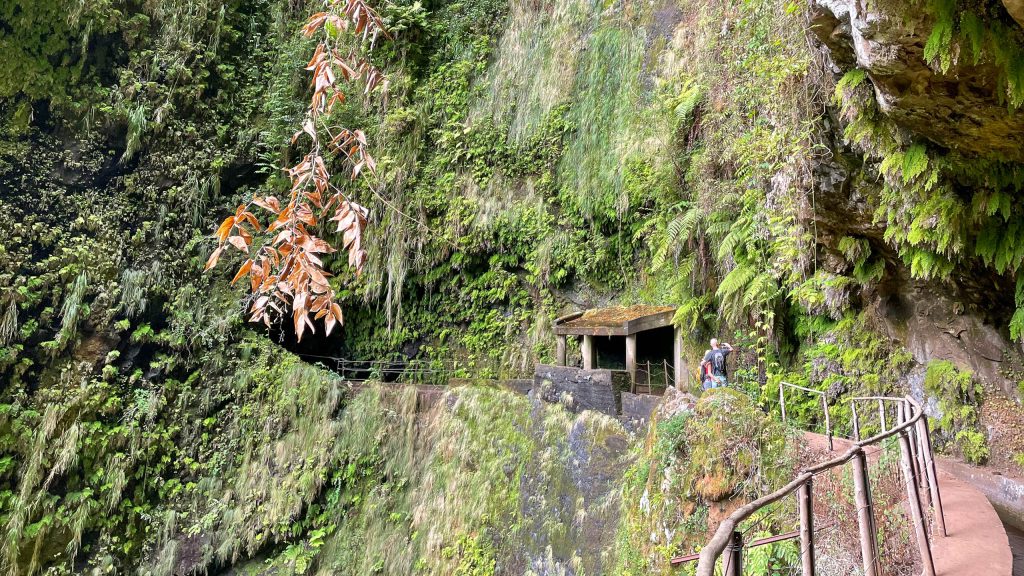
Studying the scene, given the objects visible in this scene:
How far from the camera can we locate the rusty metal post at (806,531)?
2275 mm

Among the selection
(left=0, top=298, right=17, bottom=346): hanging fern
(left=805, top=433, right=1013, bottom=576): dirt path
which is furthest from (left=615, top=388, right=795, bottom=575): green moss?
(left=0, top=298, right=17, bottom=346): hanging fern

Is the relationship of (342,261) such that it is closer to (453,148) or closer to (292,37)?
→ (453,148)

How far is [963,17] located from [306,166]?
148 inches

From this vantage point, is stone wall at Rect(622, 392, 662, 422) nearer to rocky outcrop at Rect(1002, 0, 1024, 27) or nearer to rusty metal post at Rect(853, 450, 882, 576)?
rusty metal post at Rect(853, 450, 882, 576)

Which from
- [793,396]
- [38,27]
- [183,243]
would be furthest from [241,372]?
[793,396]

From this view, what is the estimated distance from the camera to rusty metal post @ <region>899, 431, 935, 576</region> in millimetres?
2791

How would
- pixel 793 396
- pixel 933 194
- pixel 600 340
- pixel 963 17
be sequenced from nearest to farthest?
pixel 963 17, pixel 933 194, pixel 793 396, pixel 600 340

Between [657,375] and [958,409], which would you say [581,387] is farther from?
[958,409]

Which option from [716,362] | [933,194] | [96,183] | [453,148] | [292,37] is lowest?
[716,362]

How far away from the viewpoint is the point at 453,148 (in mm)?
13742

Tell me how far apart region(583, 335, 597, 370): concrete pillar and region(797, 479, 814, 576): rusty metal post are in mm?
7326

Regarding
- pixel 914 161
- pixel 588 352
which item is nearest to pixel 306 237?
pixel 914 161

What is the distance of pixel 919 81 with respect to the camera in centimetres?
392

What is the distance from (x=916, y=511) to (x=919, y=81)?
285 cm
